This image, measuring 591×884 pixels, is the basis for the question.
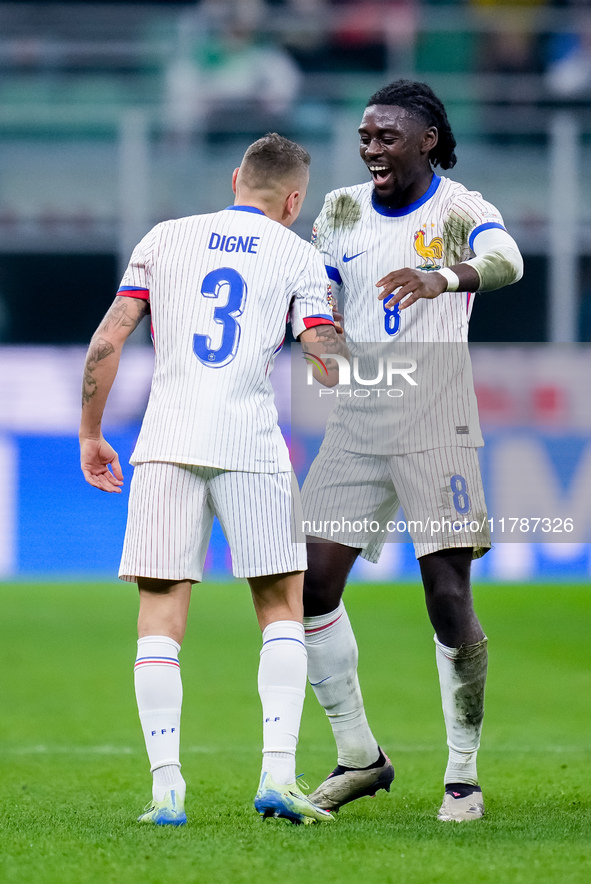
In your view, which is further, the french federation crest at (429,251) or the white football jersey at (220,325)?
the french federation crest at (429,251)

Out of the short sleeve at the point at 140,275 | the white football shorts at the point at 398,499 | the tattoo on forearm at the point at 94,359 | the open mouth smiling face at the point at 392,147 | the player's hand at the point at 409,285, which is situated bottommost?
the white football shorts at the point at 398,499

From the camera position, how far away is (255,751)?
526 centimetres

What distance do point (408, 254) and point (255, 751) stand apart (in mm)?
2355

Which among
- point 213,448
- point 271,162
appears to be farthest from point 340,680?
point 271,162

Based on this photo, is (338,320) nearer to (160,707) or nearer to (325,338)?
(325,338)

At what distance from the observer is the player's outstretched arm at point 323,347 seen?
3402mm

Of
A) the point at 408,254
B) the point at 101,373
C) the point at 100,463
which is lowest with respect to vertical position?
the point at 100,463

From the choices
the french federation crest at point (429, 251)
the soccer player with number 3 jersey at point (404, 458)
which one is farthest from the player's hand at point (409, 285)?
the french federation crest at point (429, 251)

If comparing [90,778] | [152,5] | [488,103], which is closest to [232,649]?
[90,778]

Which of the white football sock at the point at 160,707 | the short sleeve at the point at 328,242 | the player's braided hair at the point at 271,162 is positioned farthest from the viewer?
the short sleeve at the point at 328,242

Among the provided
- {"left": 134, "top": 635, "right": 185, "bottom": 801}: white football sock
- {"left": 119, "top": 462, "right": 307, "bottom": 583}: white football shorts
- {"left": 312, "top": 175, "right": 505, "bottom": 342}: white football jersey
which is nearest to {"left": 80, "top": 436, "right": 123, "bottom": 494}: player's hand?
{"left": 119, "top": 462, "right": 307, "bottom": 583}: white football shorts

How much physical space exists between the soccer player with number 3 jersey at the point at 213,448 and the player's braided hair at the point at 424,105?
2.03 ft

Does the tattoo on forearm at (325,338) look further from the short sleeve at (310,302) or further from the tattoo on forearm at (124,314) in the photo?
the tattoo on forearm at (124,314)

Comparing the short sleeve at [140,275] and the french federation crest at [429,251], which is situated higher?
the french federation crest at [429,251]
